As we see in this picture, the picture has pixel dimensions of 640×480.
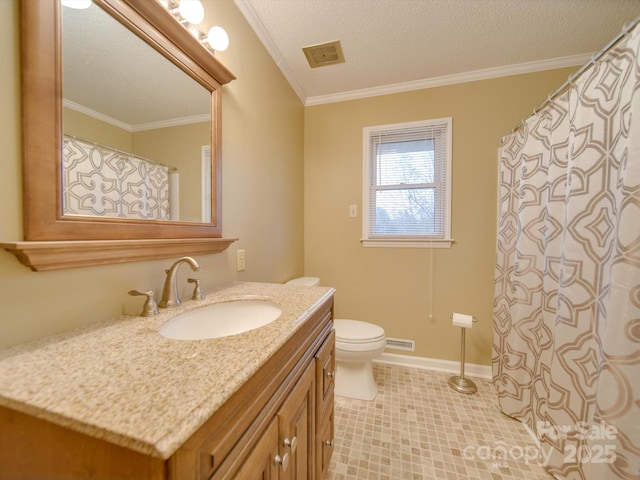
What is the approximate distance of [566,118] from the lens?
47.7 inches

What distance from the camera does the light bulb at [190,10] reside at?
0.89 m

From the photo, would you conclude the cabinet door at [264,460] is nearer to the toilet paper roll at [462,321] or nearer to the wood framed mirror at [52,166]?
the wood framed mirror at [52,166]

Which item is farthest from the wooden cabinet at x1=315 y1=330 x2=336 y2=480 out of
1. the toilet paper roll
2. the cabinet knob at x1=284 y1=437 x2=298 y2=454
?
the toilet paper roll

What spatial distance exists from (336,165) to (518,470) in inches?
86.9

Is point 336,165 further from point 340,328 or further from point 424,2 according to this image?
point 340,328

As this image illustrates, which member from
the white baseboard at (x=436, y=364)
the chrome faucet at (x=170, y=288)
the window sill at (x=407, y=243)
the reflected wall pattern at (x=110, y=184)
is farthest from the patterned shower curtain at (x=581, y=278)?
the reflected wall pattern at (x=110, y=184)

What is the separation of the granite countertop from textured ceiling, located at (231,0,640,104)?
65.2 inches

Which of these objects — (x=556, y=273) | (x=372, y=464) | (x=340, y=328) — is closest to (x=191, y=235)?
(x=340, y=328)

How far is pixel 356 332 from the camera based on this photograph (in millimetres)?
1696

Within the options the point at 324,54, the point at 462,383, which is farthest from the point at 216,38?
the point at 462,383

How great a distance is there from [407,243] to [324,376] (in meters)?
1.42

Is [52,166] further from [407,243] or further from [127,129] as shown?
[407,243]

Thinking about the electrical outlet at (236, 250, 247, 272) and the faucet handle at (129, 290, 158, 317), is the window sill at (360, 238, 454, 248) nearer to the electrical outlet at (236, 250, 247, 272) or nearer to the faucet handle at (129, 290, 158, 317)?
the electrical outlet at (236, 250, 247, 272)

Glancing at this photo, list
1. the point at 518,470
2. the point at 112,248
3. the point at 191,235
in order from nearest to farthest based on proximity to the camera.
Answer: the point at 112,248 < the point at 191,235 < the point at 518,470
